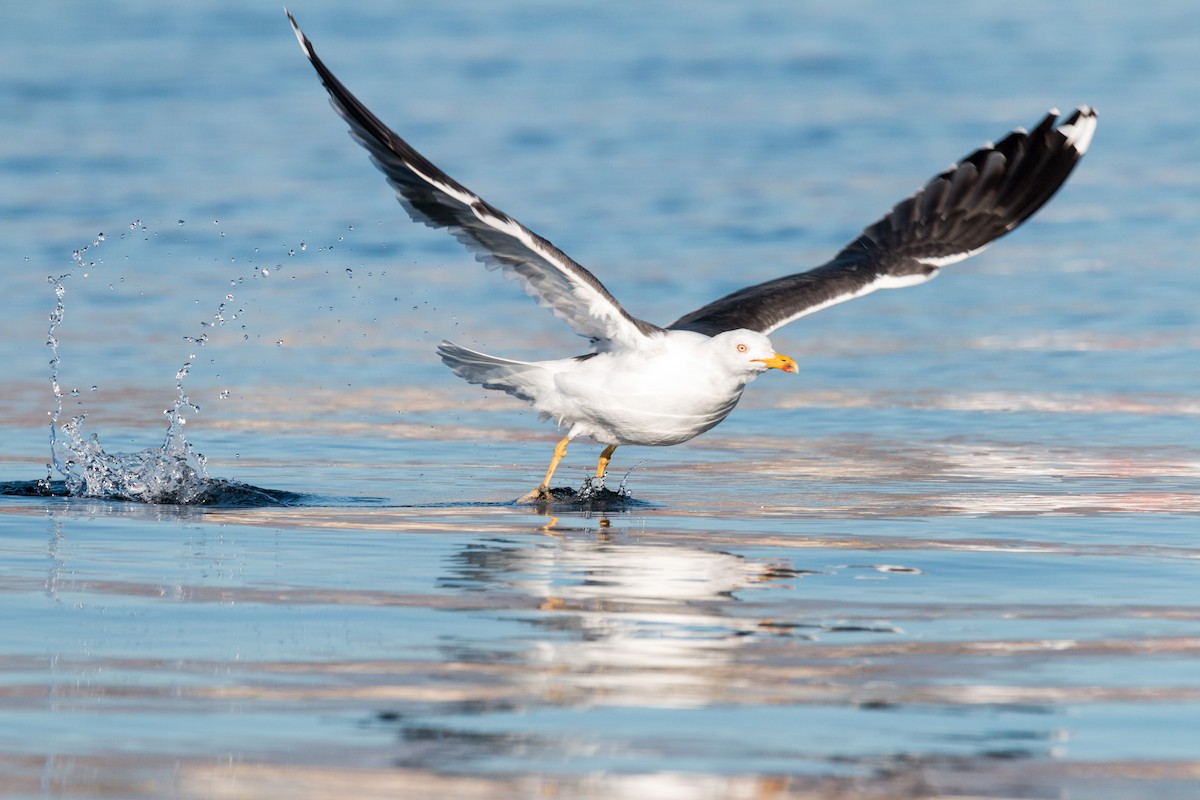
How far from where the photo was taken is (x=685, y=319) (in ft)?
→ 40.9

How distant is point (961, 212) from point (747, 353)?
295 centimetres

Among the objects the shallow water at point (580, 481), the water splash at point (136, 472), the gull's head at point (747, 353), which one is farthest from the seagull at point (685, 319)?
the water splash at point (136, 472)

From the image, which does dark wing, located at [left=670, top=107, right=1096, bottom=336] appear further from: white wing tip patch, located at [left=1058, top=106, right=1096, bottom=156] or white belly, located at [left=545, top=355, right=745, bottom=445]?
white belly, located at [left=545, top=355, right=745, bottom=445]

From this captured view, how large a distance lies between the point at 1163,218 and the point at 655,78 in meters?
16.0

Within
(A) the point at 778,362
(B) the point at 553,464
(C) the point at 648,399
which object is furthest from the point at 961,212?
(B) the point at 553,464

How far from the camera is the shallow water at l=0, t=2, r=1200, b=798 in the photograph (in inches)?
240

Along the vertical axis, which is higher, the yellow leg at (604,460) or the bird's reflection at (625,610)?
the yellow leg at (604,460)

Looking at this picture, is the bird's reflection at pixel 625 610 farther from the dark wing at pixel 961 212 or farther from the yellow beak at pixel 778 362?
the dark wing at pixel 961 212

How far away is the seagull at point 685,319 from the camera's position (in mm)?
10219

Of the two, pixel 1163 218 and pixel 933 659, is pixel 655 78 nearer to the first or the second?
pixel 1163 218

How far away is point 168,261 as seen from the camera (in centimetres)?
2112

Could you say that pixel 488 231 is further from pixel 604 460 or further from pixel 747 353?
pixel 604 460

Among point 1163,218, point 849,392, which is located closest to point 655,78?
point 1163,218

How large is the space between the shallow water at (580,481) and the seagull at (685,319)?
2.08ft
